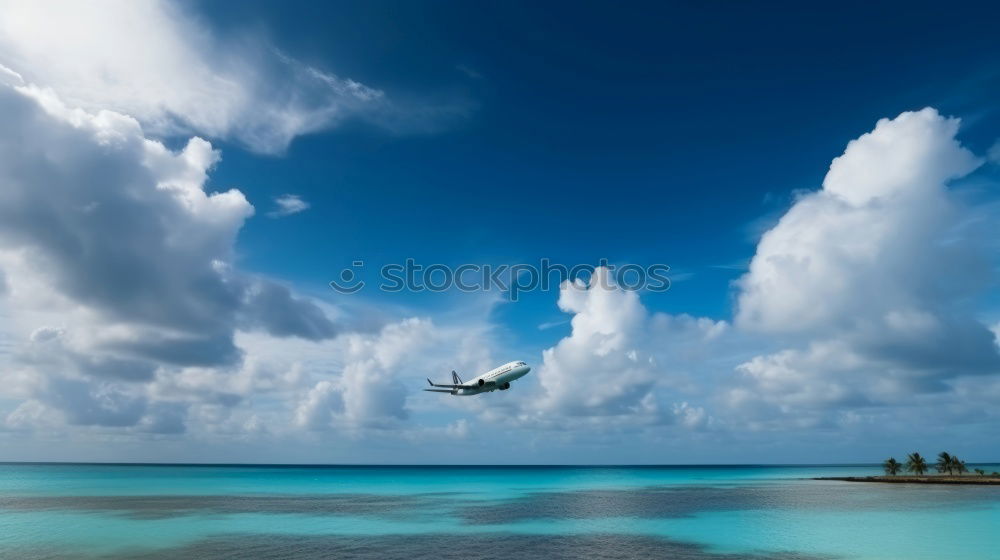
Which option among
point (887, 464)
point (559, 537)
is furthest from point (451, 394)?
point (887, 464)

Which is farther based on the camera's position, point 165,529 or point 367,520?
point 367,520

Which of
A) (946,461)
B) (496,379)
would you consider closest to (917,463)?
(946,461)

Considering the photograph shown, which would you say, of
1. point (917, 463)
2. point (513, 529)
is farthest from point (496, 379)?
point (917, 463)

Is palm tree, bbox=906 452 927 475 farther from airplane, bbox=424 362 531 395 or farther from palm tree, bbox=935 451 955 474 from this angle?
airplane, bbox=424 362 531 395

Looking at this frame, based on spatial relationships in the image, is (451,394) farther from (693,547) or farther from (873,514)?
(873,514)

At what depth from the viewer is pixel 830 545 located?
5294 cm

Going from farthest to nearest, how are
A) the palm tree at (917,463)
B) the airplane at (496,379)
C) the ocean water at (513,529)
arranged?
the palm tree at (917,463), the airplane at (496,379), the ocean water at (513,529)

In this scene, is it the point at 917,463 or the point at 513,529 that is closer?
the point at 513,529

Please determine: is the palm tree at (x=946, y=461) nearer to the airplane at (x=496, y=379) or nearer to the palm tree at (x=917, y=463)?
the palm tree at (x=917, y=463)

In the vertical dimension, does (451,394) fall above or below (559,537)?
above

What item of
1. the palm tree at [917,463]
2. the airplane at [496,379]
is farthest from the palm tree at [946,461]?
the airplane at [496,379]

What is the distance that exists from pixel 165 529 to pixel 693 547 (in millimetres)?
54361

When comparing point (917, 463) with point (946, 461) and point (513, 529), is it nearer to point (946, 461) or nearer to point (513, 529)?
point (946, 461)

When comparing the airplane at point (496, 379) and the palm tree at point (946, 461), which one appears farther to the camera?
the palm tree at point (946, 461)
